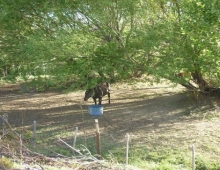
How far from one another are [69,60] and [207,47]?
167 inches

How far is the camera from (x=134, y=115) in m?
11.5

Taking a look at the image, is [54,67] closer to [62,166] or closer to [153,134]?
[153,134]

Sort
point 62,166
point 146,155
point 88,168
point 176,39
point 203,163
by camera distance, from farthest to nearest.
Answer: point 176,39 → point 146,155 → point 203,163 → point 62,166 → point 88,168

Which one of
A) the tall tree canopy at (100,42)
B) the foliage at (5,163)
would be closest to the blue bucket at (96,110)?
the tall tree canopy at (100,42)

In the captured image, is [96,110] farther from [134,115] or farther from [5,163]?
[5,163]

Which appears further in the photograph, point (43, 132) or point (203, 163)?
point (43, 132)

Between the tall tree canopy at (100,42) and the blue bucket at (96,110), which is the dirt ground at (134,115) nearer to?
the blue bucket at (96,110)

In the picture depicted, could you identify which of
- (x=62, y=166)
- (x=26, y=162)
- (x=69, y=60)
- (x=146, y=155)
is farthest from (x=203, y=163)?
(x=69, y=60)

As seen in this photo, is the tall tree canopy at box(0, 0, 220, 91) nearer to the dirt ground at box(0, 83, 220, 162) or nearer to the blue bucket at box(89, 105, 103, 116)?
the blue bucket at box(89, 105, 103, 116)

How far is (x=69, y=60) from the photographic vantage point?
10.3 metres

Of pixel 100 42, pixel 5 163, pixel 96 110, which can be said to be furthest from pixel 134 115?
pixel 5 163

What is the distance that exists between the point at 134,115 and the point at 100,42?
299cm

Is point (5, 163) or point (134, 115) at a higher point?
point (5, 163)

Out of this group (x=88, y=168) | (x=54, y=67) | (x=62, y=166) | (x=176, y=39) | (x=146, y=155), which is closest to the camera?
(x=88, y=168)
